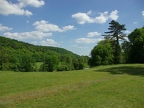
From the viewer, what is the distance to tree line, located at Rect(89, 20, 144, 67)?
58.7 metres

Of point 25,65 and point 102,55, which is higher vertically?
point 102,55

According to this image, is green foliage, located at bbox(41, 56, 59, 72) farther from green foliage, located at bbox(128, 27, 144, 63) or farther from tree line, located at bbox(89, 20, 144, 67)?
green foliage, located at bbox(128, 27, 144, 63)

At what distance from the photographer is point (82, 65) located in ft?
352

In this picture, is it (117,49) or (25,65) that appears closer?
(117,49)

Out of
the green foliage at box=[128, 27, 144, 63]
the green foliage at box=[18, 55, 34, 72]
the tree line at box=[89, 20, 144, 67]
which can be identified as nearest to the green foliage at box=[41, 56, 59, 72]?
the green foliage at box=[18, 55, 34, 72]

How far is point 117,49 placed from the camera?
6488 cm

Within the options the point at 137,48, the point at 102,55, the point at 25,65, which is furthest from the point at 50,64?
the point at 137,48

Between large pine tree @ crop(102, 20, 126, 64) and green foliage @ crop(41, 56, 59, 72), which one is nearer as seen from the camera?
large pine tree @ crop(102, 20, 126, 64)

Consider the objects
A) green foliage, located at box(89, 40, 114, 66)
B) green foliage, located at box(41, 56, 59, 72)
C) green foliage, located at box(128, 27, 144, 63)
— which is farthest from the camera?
green foliage, located at box(41, 56, 59, 72)

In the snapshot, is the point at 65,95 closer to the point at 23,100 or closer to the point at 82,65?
the point at 23,100

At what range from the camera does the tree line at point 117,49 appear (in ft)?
193

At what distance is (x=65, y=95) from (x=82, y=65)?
307ft

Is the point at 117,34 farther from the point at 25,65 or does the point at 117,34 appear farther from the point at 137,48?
the point at 25,65

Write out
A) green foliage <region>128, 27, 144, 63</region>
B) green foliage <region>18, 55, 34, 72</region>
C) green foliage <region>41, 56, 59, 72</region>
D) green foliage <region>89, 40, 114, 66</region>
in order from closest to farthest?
green foliage <region>128, 27, 144, 63</region> → green foliage <region>89, 40, 114, 66</region> → green foliage <region>18, 55, 34, 72</region> → green foliage <region>41, 56, 59, 72</region>
